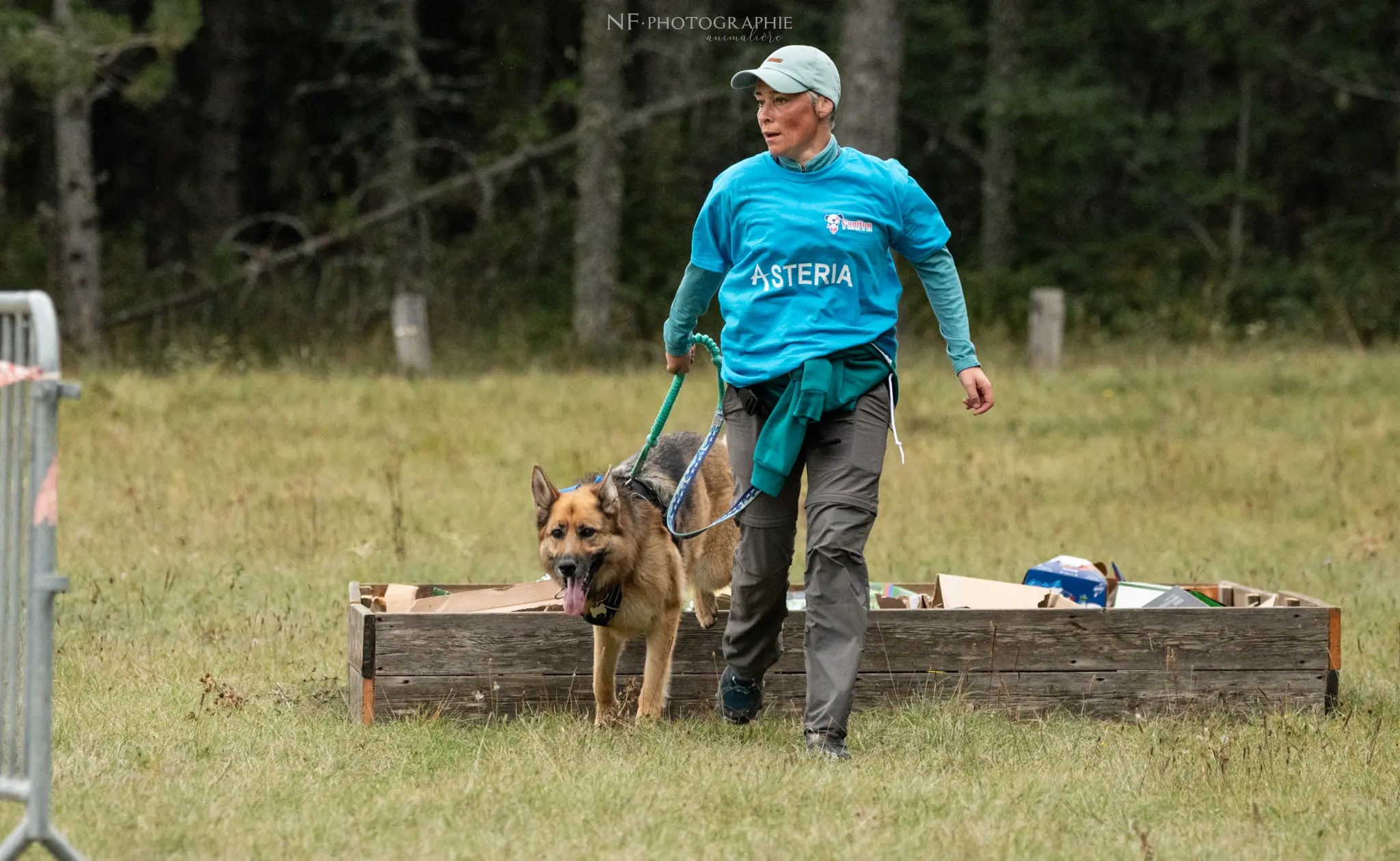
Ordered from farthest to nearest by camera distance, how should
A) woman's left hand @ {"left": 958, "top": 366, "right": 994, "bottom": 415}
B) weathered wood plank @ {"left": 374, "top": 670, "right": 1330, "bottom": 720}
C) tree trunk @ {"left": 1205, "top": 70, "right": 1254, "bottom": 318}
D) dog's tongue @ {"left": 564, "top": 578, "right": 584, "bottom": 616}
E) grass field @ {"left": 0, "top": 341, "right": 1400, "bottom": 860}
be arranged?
1. tree trunk @ {"left": 1205, "top": 70, "right": 1254, "bottom": 318}
2. weathered wood plank @ {"left": 374, "top": 670, "right": 1330, "bottom": 720}
3. dog's tongue @ {"left": 564, "top": 578, "right": 584, "bottom": 616}
4. woman's left hand @ {"left": 958, "top": 366, "right": 994, "bottom": 415}
5. grass field @ {"left": 0, "top": 341, "right": 1400, "bottom": 860}

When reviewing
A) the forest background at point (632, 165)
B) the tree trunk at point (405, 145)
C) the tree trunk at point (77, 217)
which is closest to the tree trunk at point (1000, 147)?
the forest background at point (632, 165)

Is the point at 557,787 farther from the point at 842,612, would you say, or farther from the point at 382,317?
the point at 382,317

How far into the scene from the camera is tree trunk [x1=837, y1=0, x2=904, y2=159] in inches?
691

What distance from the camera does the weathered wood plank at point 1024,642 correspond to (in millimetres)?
6160

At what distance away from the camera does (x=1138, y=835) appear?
4520 mm

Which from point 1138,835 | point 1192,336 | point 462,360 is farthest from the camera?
point 1192,336

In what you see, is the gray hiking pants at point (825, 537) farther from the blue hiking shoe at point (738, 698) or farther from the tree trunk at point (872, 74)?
the tree trunk at point (872, 74)

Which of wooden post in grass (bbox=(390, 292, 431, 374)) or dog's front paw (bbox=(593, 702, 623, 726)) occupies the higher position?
wooden post in grass (bbox=(390, 292, 431, 374))

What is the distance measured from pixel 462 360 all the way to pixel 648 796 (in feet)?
47.8

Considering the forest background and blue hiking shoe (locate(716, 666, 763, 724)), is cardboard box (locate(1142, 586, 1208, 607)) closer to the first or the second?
blue hiking shoe (locate(716, 666, 763, 724))

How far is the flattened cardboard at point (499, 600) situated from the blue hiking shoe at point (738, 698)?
1052mm

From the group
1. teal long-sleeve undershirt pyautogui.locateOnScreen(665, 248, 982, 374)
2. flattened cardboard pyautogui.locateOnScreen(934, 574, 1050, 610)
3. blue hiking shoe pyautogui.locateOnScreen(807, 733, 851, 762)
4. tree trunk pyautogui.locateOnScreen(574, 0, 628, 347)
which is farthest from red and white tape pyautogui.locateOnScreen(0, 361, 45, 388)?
tree trunk pyautogui.locateOnScreen(574, 0, 628, 347)

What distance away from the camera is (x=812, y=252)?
5.40 metres

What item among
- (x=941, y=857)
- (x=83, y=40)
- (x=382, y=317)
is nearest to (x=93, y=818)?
(x=941, y=857)
